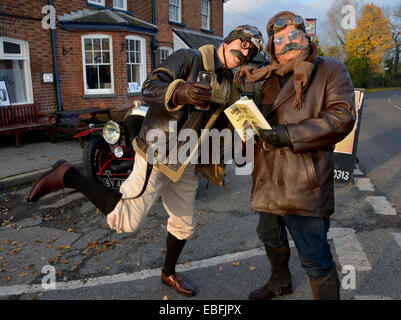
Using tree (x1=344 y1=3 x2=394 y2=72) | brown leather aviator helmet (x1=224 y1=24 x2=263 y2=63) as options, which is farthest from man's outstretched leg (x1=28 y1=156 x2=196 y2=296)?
tree (x1=344 y1=3 x2=394 y2=72)

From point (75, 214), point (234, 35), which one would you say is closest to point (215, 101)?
point (234, 35)

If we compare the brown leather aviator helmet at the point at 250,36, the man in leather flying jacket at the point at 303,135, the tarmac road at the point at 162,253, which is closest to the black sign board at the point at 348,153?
the tarmac road at the point at 162,253

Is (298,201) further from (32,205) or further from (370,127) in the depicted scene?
(370,127)

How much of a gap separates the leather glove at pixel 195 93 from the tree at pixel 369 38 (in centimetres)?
4742

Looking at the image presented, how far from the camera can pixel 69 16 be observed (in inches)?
452

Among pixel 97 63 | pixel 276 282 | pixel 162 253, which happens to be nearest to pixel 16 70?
pixel 97 63

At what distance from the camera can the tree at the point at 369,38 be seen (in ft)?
144

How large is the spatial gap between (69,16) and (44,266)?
10.2m

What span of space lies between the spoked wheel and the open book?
3.88 metres

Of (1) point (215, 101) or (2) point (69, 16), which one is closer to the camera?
(1) point (215, 101)

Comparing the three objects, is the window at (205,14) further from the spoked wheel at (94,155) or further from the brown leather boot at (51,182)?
the brown leather boot at (51,182)

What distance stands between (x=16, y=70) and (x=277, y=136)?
1047 cm

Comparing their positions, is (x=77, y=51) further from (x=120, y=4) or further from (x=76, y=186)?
(x=76, y=186)

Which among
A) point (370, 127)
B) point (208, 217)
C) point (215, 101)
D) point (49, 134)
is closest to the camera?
point (215, 101)
